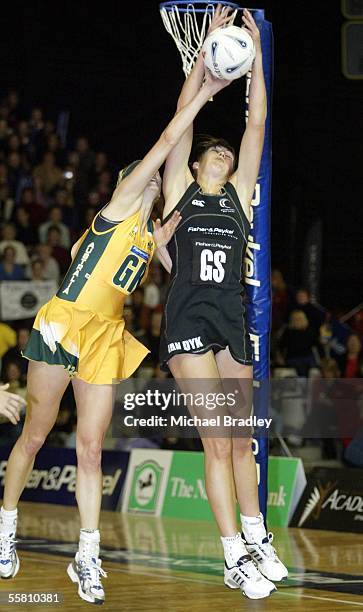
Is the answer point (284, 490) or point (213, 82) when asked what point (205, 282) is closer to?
point (213, 82)

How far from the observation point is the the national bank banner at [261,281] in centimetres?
797

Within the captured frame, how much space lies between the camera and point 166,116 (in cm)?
1864

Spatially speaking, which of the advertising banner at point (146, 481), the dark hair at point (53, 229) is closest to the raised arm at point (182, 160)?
the advertising banner at point (146, 481)

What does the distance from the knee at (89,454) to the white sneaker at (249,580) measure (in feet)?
3.34

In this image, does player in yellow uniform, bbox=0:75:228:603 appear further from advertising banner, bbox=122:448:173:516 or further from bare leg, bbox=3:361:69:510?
advertising banner, bbox=122:448:173:516

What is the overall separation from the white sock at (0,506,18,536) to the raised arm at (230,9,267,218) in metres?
2.36

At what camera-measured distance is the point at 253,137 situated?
7.12m

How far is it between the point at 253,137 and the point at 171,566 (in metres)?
3.13

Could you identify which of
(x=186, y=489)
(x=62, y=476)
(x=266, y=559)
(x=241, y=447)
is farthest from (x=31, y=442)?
(x=62, y=476)

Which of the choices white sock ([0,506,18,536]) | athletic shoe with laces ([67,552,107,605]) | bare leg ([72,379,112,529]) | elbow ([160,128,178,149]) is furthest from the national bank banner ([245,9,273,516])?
white sock ([0,506,18,536])

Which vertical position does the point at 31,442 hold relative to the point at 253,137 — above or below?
below

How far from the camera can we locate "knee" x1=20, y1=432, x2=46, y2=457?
682cm

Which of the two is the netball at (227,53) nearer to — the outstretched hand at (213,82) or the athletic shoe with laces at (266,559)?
the outstretched hand at (213,82)

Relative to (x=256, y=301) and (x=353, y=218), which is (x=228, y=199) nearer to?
(x=256, y=301)
